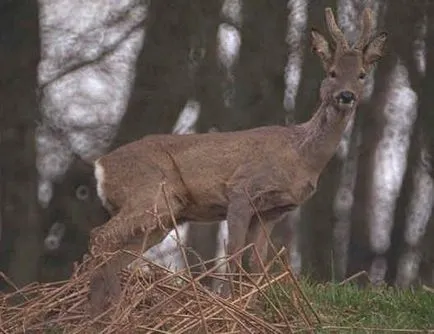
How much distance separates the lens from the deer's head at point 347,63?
9.71 m

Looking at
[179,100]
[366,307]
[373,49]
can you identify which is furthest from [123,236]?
[179,100]

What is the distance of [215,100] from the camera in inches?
497

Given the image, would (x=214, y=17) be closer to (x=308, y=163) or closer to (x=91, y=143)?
(x=91, y=143)

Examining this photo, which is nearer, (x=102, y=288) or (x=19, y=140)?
(x=102, y=288)

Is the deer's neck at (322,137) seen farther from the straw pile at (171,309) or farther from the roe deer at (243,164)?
the straw pile at (171,309)

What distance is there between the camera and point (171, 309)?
722 cm

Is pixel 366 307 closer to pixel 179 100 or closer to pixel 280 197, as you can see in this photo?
pixel 280 197

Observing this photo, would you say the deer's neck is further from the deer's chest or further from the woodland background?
the woodland background

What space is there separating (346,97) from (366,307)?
1718mm

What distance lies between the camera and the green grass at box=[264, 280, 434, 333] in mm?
7727

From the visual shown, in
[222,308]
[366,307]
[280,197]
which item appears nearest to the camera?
[222,308]

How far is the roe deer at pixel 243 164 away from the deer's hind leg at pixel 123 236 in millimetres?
68

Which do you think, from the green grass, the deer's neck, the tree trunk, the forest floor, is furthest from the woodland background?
the forest floor

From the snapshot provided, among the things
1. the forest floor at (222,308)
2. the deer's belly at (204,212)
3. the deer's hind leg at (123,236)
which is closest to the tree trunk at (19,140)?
the deer's belly at (204,212)
